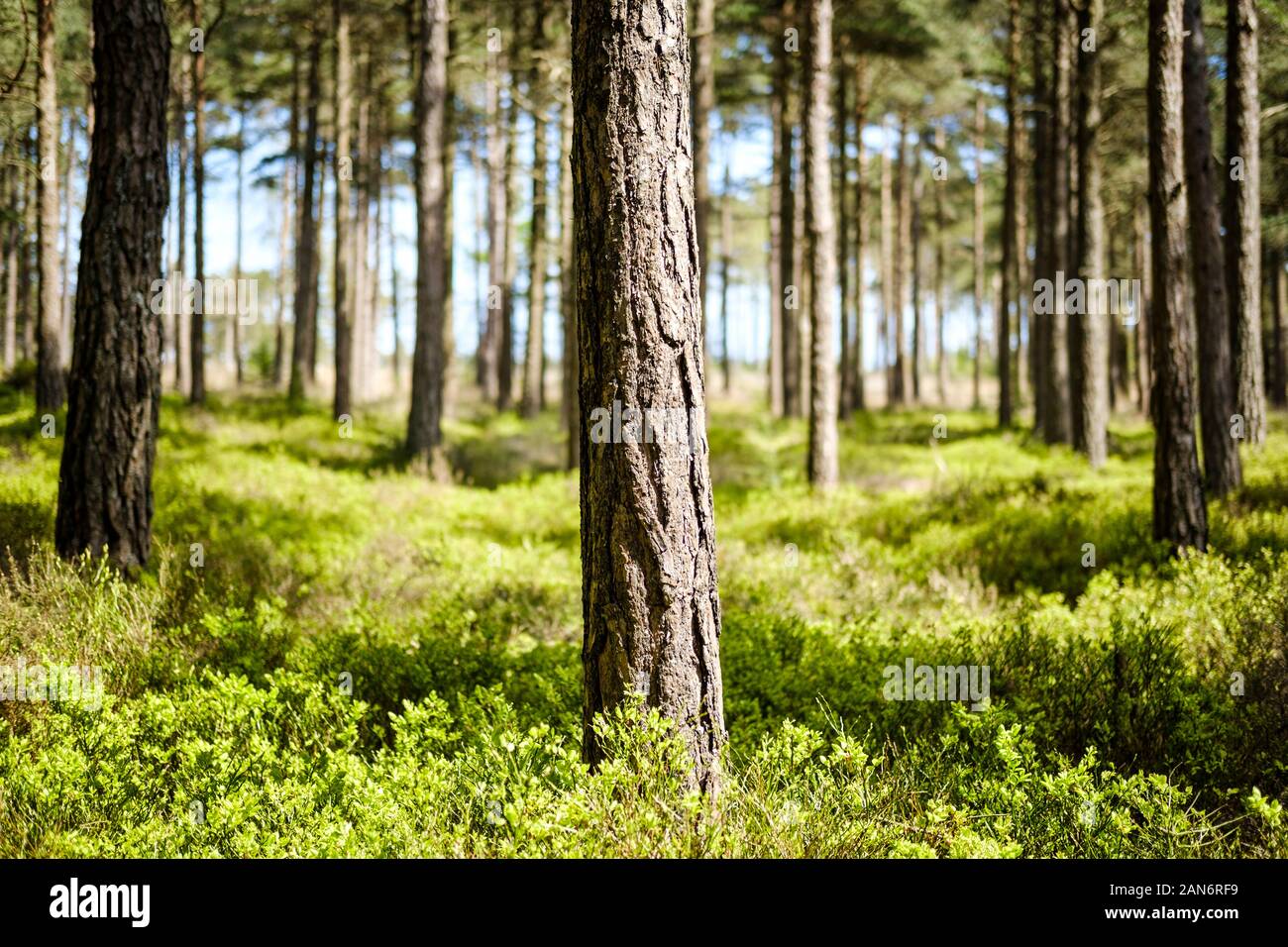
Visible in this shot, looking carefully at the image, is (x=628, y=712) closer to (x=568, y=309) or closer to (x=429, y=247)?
(x=429, y=247)

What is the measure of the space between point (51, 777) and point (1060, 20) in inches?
735

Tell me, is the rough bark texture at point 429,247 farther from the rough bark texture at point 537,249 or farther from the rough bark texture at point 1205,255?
the rough bark texture at point 1205,255

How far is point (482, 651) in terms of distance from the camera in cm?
508

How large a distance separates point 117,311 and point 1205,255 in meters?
12.2

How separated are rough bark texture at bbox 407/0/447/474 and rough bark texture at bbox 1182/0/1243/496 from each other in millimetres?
10975

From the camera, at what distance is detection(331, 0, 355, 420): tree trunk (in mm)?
17219

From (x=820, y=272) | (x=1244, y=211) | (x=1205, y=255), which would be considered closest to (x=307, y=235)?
(x=820, y=272)

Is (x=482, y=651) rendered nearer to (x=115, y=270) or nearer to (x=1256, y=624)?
(x=115, y=270)

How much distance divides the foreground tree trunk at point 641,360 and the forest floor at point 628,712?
0.33 meters

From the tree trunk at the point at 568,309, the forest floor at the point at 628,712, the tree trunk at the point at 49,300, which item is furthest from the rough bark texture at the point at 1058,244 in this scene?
the tree trunk at the point at 49,300

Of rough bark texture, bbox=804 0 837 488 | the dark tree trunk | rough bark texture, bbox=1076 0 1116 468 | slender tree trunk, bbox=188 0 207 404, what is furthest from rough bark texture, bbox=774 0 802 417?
slender tree trunk, bbox=188 0 207 404

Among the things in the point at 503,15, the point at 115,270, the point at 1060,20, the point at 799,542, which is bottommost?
the point at 799,542

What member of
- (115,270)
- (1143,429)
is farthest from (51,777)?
(1143,429)
